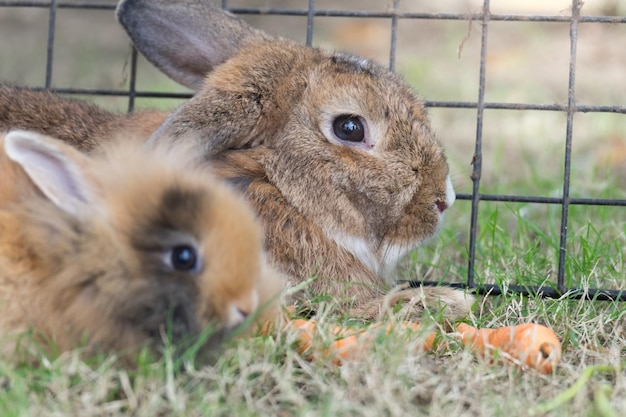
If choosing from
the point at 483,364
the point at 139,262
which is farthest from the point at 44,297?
the point at 483,364

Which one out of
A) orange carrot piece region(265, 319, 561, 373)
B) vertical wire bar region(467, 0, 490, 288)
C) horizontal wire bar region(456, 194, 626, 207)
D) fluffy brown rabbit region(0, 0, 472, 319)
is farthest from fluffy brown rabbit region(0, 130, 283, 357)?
horizontal wire bar region(456, 194, 626, 207)

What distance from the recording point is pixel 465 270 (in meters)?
3.22

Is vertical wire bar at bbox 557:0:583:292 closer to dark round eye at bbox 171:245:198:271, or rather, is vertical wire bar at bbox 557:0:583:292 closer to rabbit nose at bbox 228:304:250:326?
rabbit nose at bbox 228:304:250:326

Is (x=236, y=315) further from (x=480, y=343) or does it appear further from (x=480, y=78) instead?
(x=480, y=78)

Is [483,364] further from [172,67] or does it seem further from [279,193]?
[172,67]

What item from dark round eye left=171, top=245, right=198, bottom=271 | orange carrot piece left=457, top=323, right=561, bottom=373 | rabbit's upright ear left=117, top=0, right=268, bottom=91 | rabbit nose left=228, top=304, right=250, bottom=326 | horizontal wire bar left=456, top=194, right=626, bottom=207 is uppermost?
rabbit's upright ear left=117, top=0, right=268, bottom=91

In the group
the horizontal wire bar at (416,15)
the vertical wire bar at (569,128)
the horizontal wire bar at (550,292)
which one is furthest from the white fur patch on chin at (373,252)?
the horizontal wire bar at (416,15)

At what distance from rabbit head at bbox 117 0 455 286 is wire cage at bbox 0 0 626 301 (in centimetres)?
28

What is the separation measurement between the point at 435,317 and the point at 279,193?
599 millimetres

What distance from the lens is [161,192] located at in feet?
6.74

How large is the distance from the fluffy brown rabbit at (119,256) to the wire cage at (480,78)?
1.11m

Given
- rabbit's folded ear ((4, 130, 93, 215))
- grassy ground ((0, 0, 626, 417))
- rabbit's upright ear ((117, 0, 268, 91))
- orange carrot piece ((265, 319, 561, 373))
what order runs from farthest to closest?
rabbit's upright ear ((117, 0, 268, 91))
orange carrot piece ((265, 319, 561, 373))
rabbit's folded ear ((4, 130, 93, 215))
grassy ground ((0, 0, 626, 417))

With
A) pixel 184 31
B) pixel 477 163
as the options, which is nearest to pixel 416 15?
pixel 477 163

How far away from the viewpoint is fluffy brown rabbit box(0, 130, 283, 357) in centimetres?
199
